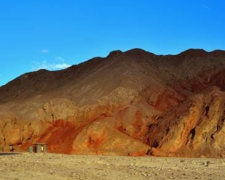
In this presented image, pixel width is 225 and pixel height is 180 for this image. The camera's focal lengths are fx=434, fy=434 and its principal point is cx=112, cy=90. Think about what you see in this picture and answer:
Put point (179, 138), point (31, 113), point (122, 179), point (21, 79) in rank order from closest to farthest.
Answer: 1. point (122, 179)
2. point (179, 138)
3. point (31, 113)
4. point (21, 79)

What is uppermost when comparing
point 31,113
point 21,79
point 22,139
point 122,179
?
point 21,79

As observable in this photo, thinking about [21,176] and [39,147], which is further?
[39,147]

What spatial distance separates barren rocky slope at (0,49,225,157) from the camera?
48250 mm

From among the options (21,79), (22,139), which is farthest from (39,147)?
(21,79)

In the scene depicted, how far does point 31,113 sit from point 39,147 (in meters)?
10.1

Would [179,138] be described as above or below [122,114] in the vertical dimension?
below

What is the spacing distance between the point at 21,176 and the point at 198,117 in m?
32.5

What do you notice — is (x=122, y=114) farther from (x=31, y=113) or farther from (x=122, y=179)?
(x=122, y=179)

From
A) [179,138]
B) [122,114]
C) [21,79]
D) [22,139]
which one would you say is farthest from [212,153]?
[21,79]

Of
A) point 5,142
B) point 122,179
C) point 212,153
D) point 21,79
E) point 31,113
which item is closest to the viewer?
point 122,179

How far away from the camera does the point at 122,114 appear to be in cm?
5591

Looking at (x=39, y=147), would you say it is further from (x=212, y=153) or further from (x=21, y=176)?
(x=21, y=176)

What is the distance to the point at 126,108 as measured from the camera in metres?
57.0

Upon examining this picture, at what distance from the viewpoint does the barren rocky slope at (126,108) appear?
4825 centimetres
